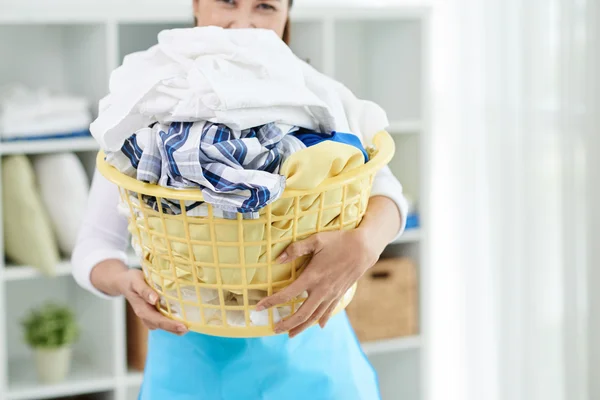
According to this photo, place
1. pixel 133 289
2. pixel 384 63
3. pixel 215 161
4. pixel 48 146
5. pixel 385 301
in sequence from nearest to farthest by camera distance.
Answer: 1. pixel 215 161
2. pixel 133 289
3. pixel 48 146
4. pixel 385 301
5. pixel 384 63

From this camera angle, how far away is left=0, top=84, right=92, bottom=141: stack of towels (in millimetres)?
2072

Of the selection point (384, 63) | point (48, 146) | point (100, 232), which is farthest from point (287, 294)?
point (384, 63)

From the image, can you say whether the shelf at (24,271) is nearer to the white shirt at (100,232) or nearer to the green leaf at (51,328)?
the green leaf at (51,328)

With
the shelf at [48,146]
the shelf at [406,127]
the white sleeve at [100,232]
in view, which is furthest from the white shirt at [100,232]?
the shelf at [406,127]

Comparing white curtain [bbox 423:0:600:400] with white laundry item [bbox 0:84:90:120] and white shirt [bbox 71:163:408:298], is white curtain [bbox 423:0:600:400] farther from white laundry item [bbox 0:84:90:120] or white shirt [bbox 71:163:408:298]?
white shirt [bbox 71:163:408:298]

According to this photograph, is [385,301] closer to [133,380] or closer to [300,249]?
[133,380]

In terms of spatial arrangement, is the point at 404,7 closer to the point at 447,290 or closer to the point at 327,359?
the point at 447,290

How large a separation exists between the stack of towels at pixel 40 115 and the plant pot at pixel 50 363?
0.57 m

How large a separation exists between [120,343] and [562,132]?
4.50ft

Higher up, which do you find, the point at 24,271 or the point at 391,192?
the point at 391,192

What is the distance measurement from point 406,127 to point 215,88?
5.31ft

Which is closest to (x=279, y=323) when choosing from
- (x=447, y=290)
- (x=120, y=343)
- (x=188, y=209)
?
(x=188, y=209)

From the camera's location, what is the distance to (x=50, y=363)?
7.23 feet

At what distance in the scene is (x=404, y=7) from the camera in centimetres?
243
